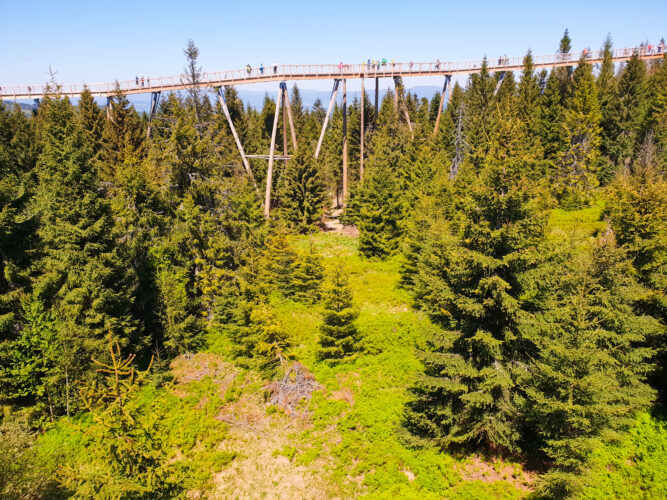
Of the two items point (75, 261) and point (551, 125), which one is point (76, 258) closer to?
point (75, 261)

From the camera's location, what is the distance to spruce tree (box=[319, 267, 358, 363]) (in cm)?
1931

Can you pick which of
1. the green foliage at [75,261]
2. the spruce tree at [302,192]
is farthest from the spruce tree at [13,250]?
the spruce tree at [302,192]

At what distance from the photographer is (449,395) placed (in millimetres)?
13852

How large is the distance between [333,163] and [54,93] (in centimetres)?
4047

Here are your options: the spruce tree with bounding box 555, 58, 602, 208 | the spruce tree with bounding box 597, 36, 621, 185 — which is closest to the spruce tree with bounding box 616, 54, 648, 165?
the spruce tree with bounding box 597, 36, 621, 185

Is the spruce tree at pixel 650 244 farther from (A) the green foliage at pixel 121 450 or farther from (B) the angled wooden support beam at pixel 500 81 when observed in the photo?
(B) the angled wooden support beam at pixel 500 81

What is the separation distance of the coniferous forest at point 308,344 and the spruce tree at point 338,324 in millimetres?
132

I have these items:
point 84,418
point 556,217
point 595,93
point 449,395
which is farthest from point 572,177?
point 84,418

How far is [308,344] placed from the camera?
2220 cm

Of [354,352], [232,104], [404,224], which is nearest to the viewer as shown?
[354,352]

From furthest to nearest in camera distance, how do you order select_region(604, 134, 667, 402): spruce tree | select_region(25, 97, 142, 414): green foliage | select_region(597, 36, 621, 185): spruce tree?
select_region(597, 36, 621, 185): spruce tree
select_region(604, 134, 667, 402): spruce tree
select_region(25, 97, 142, 414): green foliage

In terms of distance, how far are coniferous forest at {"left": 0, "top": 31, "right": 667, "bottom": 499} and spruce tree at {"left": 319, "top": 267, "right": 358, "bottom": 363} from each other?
5.2 inches

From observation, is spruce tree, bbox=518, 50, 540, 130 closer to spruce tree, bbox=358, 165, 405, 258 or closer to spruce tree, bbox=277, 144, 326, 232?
spruce tree, bbox=358, 165, 405, 258

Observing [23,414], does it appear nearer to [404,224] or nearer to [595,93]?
[404,224]
